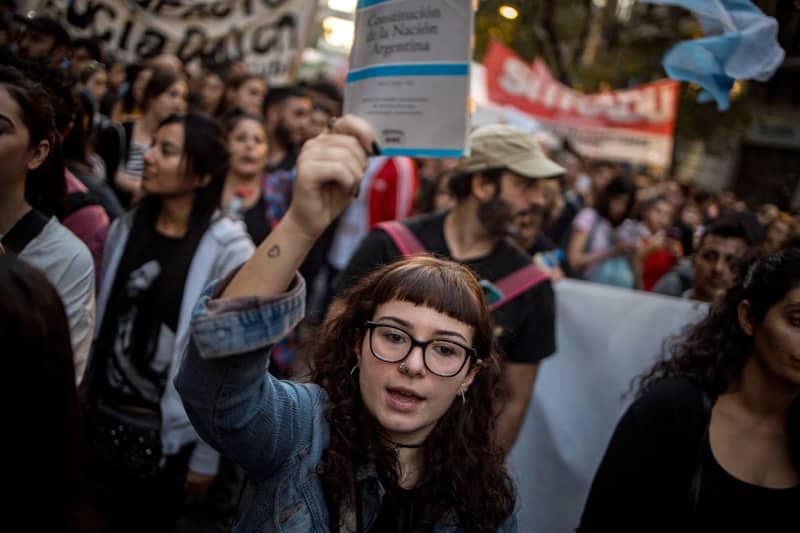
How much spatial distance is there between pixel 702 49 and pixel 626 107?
28.4 feet

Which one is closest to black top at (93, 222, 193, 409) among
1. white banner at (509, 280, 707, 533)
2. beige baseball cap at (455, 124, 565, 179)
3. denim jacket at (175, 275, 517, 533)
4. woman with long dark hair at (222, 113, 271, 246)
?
denim jacket at (175, 275, 517, 533)

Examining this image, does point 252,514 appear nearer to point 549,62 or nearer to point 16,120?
point 16,120

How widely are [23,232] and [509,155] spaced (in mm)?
1977

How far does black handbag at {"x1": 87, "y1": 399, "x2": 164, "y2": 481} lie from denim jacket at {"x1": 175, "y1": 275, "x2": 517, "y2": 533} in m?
1.21

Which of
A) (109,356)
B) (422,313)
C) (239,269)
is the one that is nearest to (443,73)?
(422,313)

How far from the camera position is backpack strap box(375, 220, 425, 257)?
2955mm

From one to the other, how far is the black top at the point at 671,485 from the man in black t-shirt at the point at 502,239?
805 millimetres

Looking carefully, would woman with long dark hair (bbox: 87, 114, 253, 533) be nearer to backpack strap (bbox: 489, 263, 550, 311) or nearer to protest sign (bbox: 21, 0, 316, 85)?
backpack strap (bbox: 489, 263, 550, 311)

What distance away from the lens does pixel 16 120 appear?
6.66ft

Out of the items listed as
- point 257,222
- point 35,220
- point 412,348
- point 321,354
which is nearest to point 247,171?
point 257,222

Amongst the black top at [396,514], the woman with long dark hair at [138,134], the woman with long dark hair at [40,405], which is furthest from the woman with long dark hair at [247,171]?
the woman with long dark hair at [40,405]

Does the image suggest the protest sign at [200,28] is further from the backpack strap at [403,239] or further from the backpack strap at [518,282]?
the backpack strap at [518,282]

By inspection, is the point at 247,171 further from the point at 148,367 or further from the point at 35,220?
the point at 35,220

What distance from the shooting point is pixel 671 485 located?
2102 millimetres
